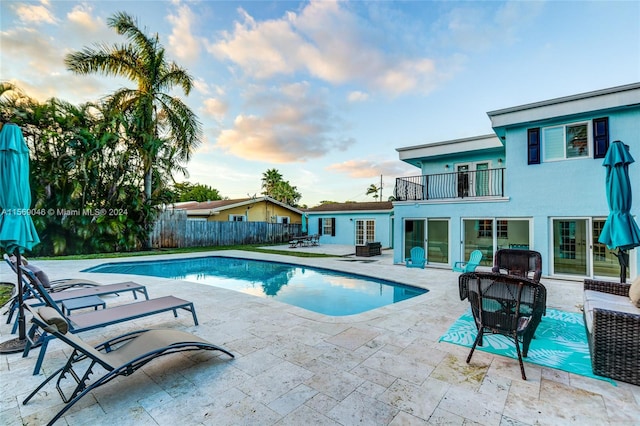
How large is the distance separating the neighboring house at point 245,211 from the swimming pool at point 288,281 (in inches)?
312

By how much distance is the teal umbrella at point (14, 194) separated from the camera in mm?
3658

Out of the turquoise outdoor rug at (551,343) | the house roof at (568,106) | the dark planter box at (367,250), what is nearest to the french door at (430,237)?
the dark planter box at (367,250)

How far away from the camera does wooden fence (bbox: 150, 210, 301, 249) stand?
59.8ft

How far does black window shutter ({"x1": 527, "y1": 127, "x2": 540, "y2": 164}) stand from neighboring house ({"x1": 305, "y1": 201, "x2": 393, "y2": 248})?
10.6 m

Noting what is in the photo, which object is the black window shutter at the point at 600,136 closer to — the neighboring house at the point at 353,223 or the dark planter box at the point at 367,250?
the dark planter box at the point at 367,250

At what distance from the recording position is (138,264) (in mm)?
13031

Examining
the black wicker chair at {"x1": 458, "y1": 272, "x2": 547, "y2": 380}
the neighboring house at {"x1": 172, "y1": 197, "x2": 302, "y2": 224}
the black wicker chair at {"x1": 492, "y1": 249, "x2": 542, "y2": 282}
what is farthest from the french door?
the neighboring house at {"x1": 172, "y1": 197, "x2": 302, "y2": 224}

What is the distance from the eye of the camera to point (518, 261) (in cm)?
638

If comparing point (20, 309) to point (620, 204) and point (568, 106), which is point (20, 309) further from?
point (568, 106)

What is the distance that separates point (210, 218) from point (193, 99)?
9.30 m

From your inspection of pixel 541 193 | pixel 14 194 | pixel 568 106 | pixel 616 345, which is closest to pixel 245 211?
pixel 541 193

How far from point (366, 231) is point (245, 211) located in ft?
35.0

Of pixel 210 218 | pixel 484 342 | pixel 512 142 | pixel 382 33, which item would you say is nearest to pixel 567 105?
pixel 512 142

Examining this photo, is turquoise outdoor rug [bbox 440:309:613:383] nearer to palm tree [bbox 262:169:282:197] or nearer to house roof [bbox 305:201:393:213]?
house roof [bbox 305:201:393:213]
